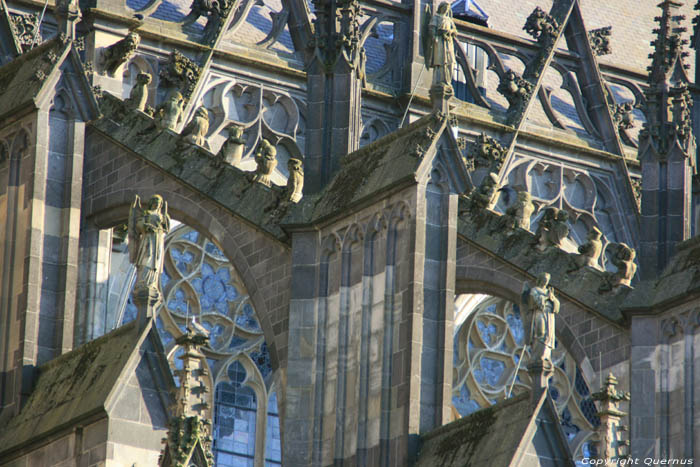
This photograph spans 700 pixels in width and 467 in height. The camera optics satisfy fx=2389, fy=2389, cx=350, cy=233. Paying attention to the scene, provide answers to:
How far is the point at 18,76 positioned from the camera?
91.6 ft

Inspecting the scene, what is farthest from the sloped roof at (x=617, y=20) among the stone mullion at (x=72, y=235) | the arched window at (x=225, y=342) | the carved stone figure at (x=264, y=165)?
the stone mullion at (x=72, y=235)

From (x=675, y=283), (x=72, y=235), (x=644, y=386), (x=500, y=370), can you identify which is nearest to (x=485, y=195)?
(x=675, y=283)

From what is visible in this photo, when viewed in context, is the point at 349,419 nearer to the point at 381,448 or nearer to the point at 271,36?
the point at 381,448

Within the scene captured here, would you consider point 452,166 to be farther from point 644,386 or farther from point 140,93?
point 140,93

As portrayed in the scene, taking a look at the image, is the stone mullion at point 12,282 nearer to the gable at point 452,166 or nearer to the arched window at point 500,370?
the gable at point 452,166

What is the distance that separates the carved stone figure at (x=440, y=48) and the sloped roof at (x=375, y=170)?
49 cm

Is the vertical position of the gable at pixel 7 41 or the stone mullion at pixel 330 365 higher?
the gable at pixel 7 41

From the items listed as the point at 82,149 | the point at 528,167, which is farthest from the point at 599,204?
the point at 82,149

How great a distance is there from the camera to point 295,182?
26203 mm

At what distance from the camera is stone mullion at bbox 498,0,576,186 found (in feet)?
118

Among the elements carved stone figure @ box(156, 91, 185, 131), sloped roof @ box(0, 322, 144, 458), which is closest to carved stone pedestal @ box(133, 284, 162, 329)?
sloped roof @ box(0, 322, 144, 458)

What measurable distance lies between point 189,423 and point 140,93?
352 inches

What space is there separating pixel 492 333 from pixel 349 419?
11.4 meters

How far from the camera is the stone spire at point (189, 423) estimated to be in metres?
22.0
